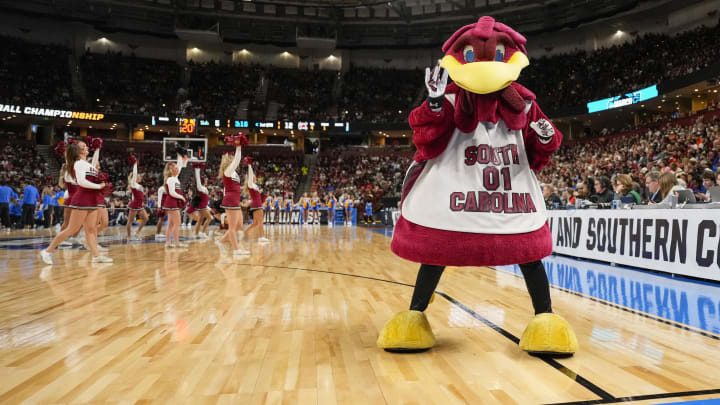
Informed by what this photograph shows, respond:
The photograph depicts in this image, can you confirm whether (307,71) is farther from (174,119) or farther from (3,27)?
(3,27)

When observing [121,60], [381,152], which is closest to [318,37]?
[381,152]

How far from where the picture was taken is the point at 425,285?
2.55m

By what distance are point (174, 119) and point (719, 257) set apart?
100ft

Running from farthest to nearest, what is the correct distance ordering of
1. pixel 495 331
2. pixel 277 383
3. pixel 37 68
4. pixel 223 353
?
pixel 37 68 → pixel 495 331 → pixel 223 353 → pixel 277 383

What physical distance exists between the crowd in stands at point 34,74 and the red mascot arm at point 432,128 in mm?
31106

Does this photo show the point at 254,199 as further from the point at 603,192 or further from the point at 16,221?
the point at 16,221

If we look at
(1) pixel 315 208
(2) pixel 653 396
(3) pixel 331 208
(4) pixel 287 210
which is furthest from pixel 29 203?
(2) pixel 653 396

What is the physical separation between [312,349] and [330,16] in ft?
110

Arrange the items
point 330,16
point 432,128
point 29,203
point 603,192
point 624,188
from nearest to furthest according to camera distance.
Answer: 1. point 432,128
2. point 624,188
3. point 603,192
4. point 29,203
5. point 330,16

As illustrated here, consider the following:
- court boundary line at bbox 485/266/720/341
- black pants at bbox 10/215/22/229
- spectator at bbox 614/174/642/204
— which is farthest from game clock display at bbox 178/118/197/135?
court boundary line at bbox 485/266/720/341

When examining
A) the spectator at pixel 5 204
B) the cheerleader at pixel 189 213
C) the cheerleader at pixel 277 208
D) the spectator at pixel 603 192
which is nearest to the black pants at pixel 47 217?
the spectator at pixel 5 204

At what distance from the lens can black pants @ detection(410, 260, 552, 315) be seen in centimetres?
244

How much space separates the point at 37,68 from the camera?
2862 cm

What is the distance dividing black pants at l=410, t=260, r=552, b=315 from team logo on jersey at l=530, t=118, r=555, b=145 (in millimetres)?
667
